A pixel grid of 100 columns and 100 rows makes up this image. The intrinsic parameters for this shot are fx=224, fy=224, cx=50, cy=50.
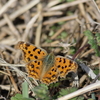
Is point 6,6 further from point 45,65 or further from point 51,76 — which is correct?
point 51,76

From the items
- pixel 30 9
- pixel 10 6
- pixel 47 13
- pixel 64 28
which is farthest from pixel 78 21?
pixel 10 6

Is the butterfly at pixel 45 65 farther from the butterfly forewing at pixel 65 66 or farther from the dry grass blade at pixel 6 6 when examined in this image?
the dry grass blade at pixel 6 6

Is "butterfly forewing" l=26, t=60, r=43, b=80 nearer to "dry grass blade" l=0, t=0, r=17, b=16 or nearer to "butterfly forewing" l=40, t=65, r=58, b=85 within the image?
"butterfly forewing" l=40, t=65, r=58, b=85

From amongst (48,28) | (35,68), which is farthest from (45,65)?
(48,28)

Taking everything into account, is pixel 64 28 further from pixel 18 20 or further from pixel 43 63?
pixel 43 63

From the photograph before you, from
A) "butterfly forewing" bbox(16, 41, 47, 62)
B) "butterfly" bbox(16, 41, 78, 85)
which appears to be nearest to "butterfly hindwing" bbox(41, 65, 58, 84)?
"butterfly" bbox(16, 41, 78, 85)

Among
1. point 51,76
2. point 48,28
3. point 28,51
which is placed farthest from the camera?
point 48,28

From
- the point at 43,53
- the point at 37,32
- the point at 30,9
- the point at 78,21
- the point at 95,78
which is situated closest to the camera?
the point at 95,78

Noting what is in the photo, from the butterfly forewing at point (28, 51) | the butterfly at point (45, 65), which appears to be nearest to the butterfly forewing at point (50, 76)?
the butterfly at point (45, 65)
